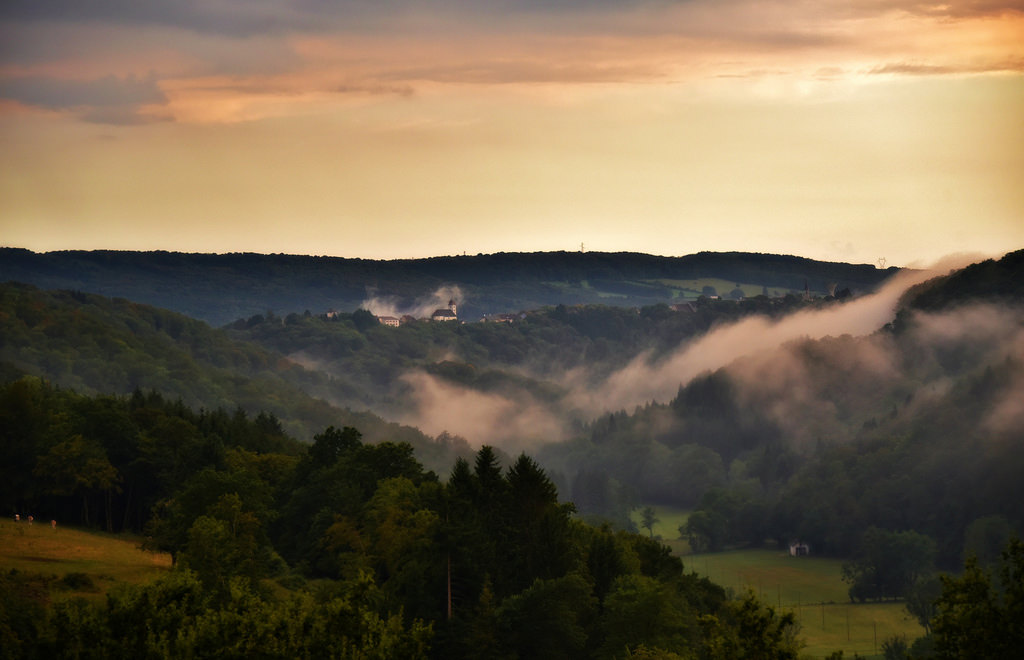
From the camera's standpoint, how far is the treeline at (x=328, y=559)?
62438 mm

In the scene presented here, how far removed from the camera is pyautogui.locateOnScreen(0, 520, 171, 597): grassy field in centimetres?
8862

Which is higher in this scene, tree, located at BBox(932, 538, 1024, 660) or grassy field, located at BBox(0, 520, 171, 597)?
tree, located at BBox(932, 538, 1024, 660)

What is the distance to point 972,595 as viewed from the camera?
57.8 metres

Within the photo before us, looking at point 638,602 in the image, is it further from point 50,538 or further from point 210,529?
point 50,538

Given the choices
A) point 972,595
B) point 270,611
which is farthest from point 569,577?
point 972,595

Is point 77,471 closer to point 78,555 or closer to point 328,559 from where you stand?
point 78,555

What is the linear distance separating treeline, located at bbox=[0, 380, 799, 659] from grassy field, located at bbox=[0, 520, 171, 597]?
2.56 meters

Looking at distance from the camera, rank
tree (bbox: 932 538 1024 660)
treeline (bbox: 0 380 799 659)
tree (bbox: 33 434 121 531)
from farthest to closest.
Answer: tree (bbox: 33 434 121 531) < treeline (bbox: 0 380 799 659) < tree (bbox: 932 538 1024 660)

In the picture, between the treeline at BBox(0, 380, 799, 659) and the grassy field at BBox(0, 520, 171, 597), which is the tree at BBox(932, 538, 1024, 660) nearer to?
the treeline at BBox(0, 380, 799, 659)

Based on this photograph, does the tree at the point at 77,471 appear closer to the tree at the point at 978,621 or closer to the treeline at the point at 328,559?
the treeline at the point at 328,559

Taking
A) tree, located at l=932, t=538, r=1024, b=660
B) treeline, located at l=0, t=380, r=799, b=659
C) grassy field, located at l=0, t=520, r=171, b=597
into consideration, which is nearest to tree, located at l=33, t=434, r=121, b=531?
treeline, located at l=0, t=380, r=799, b=659

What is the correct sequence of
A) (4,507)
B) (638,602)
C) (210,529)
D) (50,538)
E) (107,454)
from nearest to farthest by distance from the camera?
(210,529)
(638,602)
(50,538)
(4,507)
(107,454)

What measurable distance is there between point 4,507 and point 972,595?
90.4 m

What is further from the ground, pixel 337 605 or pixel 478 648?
pixel 337 605
